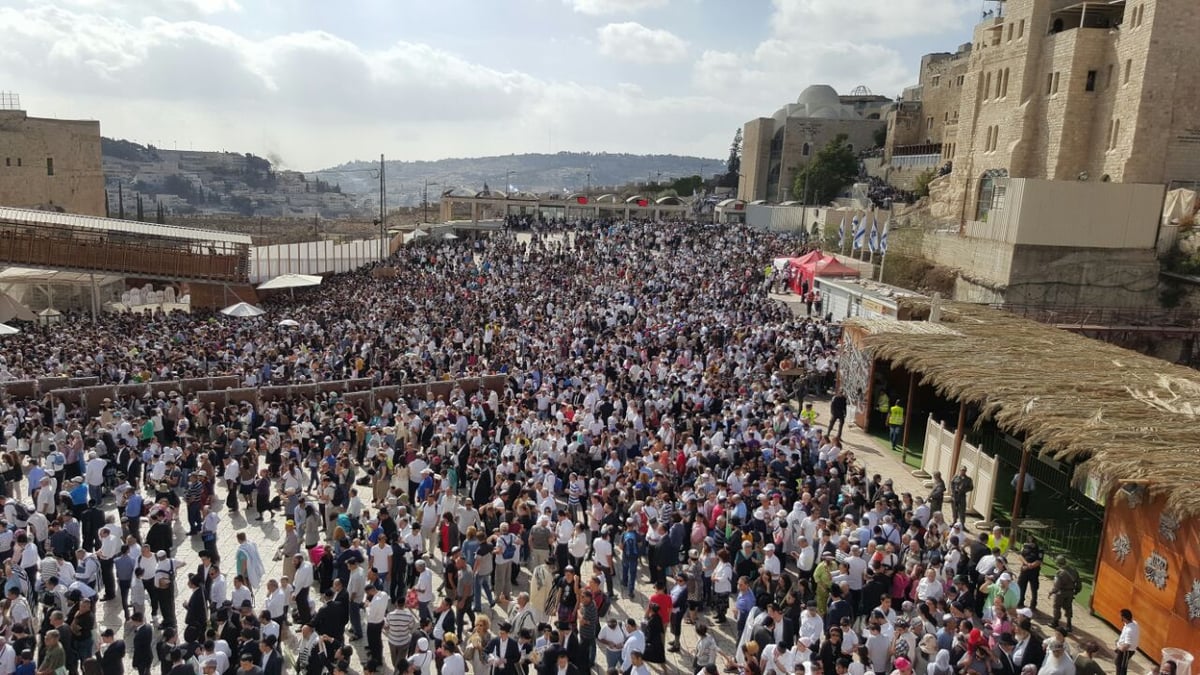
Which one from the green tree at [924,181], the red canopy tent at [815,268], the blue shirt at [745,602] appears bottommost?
the blue shirt at [745,602]

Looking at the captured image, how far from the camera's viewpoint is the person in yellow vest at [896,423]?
1577cm

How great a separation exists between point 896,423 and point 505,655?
10567 mm

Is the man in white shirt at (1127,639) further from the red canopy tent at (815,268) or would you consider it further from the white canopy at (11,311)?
the white canopy at (11,311)

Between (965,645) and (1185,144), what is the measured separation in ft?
122

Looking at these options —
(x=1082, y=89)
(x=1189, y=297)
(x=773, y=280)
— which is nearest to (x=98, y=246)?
(x=773, y=280)

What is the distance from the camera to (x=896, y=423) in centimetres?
1587

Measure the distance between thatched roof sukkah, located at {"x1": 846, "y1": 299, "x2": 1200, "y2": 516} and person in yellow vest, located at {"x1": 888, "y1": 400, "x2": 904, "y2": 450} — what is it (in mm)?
1121

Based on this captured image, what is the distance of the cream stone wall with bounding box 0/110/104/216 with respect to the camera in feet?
179

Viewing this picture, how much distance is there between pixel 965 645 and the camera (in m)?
7.52

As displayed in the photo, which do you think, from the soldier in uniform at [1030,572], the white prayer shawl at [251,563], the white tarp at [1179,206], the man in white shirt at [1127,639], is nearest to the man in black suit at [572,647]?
the white prayer shawl at [251,563]

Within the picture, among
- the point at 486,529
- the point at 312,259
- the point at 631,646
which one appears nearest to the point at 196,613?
the point at 486,529

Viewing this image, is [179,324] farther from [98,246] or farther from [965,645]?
[965,645]

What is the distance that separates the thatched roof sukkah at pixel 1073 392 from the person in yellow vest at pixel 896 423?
1.12 m

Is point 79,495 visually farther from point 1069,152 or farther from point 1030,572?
point 1069,152
